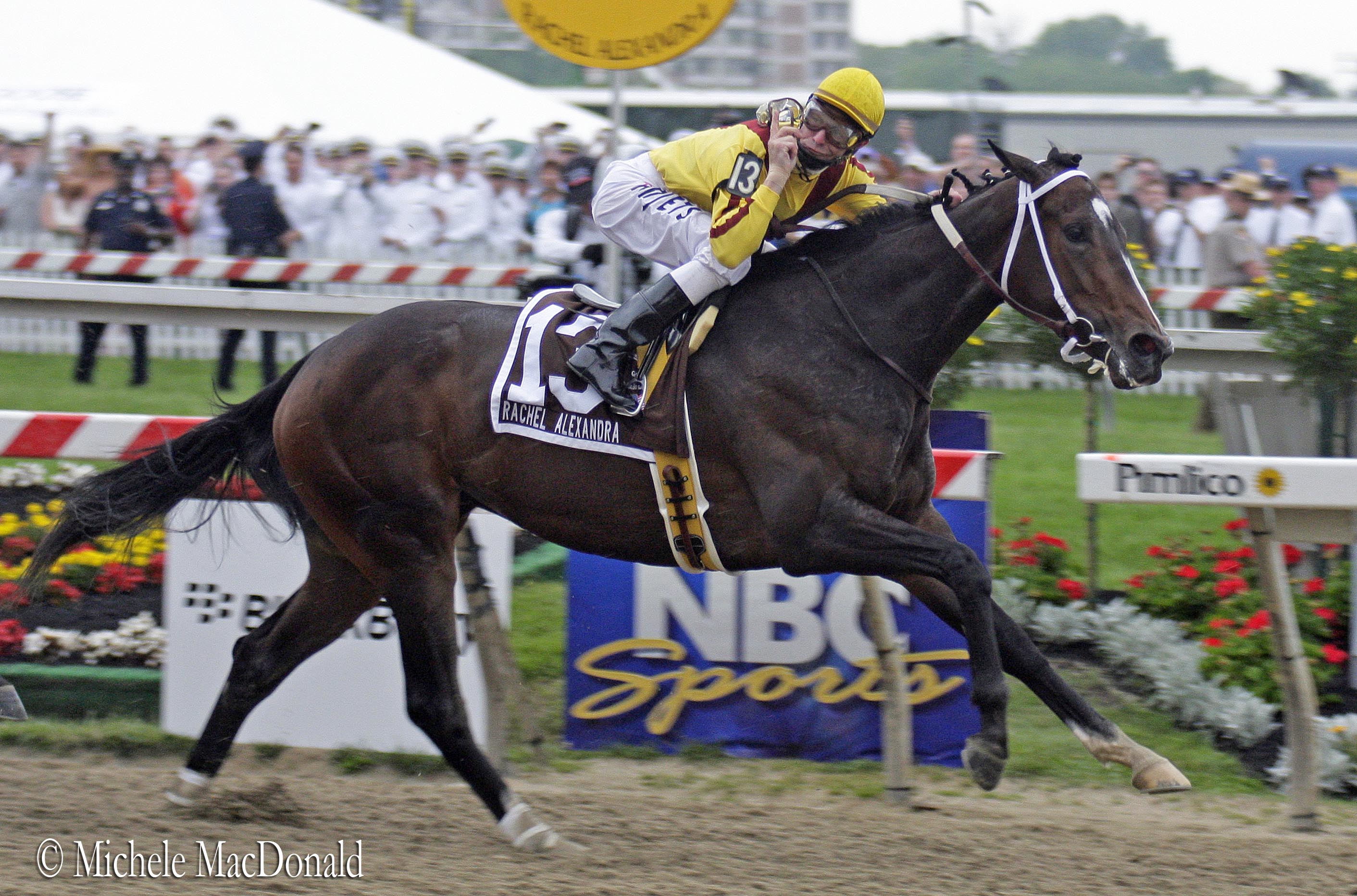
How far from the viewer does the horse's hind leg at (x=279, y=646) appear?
4609mm

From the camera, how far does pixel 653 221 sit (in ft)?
14.3

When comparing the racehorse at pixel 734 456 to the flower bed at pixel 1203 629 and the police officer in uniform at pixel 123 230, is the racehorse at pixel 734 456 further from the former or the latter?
the police officer in uniform at pixel 123 230

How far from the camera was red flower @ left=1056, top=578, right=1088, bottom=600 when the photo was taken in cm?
621

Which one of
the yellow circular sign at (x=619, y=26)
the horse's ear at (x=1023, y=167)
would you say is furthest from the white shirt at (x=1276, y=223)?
Result: the horse's ear at (x=1023, y=167)

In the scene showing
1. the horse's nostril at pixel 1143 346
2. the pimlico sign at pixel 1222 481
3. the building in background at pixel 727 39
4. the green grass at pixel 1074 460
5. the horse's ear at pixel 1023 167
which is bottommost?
the green grass at pixel 1074 460

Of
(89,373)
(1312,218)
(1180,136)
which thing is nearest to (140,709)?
(89,373)

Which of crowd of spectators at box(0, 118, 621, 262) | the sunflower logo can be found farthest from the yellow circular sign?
crowd of spectators at box(0, 118, 621, 262)

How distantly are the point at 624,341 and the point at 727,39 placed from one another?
49.8 metres

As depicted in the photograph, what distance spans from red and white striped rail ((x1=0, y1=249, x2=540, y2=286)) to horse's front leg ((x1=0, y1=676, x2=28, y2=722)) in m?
5.17

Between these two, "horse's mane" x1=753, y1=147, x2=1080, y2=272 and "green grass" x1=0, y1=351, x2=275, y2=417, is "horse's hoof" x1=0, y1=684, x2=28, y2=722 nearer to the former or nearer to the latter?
"horse's mane" x1=753, y1=147, x2=1080, y2=272

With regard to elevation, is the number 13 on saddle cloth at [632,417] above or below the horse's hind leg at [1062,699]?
above

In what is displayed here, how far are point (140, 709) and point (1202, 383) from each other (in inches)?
289

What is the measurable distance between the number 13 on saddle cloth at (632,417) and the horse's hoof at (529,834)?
2.72ft
